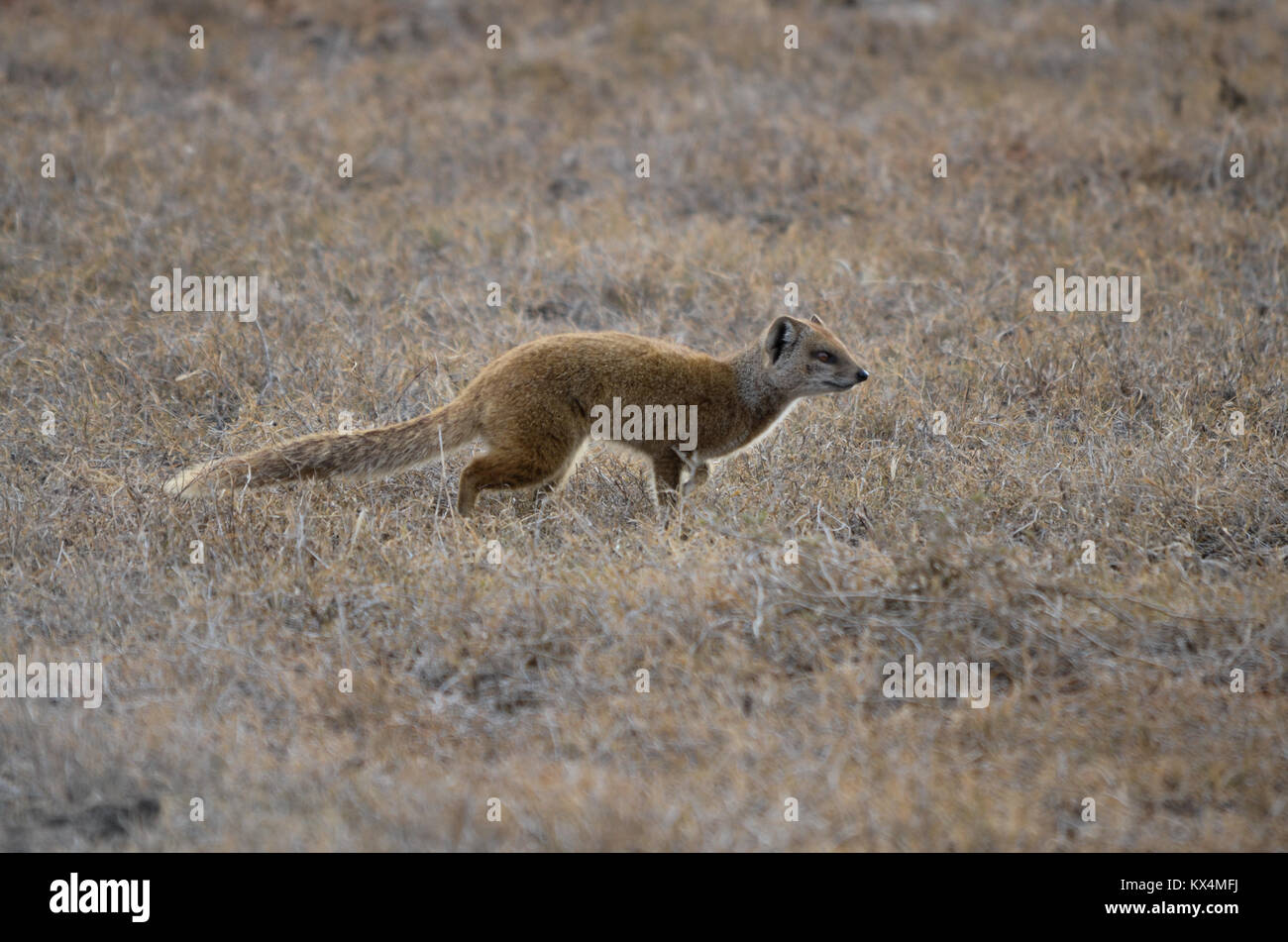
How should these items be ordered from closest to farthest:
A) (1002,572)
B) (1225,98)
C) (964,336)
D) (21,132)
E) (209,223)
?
(1002,572), (964,336), (209,223), (21,132), (1225,98)

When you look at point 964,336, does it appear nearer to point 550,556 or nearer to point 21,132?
point 550,556

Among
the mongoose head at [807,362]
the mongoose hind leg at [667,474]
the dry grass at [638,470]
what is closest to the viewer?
the dry grass at [638,470]

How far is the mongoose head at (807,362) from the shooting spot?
20.0ft

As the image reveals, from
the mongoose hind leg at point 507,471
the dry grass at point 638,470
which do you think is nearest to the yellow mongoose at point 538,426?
the mongoose hind leg at point 507,471

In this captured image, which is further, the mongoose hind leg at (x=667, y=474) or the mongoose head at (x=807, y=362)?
the mongoose head at (x=807, y=362)

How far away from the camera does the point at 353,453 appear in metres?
5.62

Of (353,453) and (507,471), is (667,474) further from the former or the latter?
(353,453)

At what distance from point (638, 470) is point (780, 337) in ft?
3.56

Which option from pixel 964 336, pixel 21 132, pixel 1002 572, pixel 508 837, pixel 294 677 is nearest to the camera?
pixel 508 837

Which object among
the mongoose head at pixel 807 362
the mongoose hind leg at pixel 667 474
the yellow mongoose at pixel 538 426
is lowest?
the mongoose hind leg at pixel 667 474

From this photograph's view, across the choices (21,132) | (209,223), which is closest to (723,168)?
(209,223)

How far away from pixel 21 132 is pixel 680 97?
19.7 feet

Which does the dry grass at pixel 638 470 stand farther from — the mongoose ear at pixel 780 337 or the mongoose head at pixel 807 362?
the mongoose ear at pixel 780 337

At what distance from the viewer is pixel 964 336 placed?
25.9 ft
